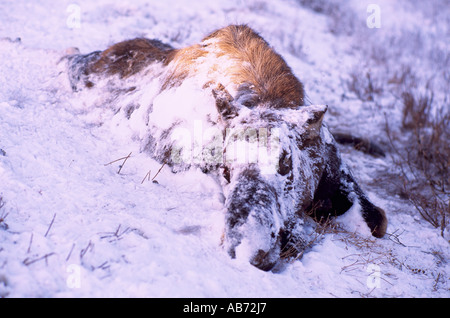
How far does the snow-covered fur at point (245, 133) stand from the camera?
2957mm

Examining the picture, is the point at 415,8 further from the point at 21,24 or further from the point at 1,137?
the point at 1,137

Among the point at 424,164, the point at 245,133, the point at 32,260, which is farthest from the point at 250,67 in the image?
the point at 424,164

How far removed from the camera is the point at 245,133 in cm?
341

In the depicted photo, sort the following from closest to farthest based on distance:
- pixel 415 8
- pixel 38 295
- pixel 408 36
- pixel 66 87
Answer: pixel 38 295 < pixel 66 87 < pixel 408 36 < pixel 415 8

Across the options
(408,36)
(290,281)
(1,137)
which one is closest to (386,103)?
(408,36)

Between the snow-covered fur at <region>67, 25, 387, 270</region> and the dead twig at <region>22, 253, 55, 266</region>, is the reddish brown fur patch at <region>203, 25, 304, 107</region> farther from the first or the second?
the dead twig at <region>22, 253, 55, 266</region>

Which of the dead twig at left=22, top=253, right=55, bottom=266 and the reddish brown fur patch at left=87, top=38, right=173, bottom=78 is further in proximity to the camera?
the reddish brown fur patch at left=87, top=38, right=173, bottom=78

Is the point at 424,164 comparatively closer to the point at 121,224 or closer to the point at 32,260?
the point at 121,224

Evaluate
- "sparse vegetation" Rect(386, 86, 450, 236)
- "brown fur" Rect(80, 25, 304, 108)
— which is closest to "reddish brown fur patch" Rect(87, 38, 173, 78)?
"brown fur" Rect(80, 25, 304, 108)

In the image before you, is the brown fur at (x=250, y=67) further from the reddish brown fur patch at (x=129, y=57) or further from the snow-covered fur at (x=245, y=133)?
the reddish brown fur patch at (x=129, y=57)

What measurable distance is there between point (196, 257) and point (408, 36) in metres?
12.0

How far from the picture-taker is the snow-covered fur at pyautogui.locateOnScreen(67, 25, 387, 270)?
2957mm

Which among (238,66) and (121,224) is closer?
(121,224)

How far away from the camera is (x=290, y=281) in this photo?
2664 millimetres
